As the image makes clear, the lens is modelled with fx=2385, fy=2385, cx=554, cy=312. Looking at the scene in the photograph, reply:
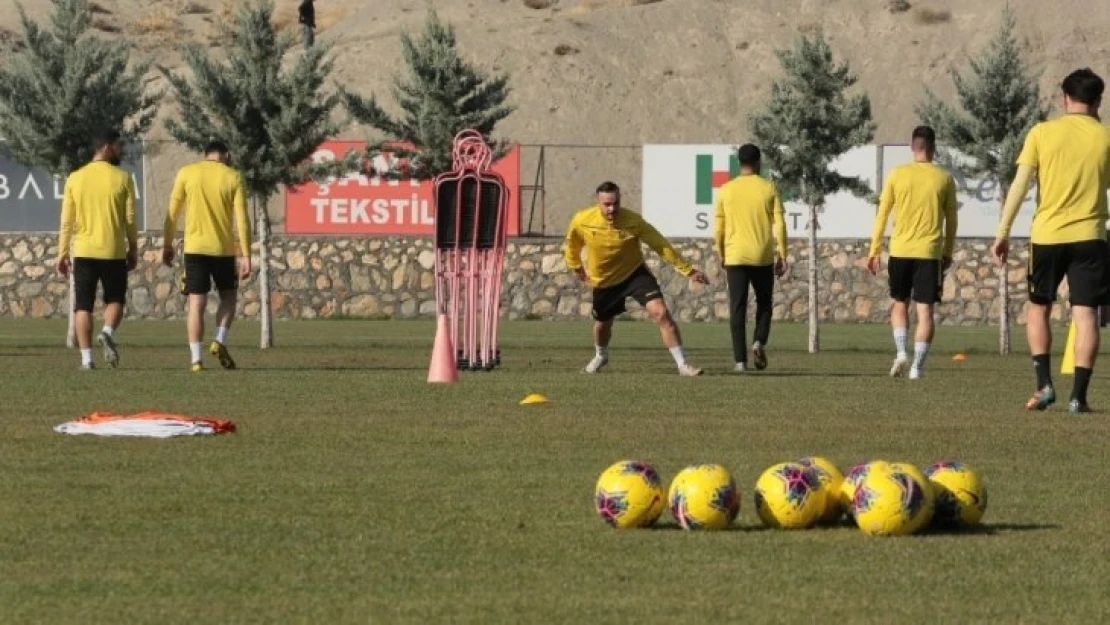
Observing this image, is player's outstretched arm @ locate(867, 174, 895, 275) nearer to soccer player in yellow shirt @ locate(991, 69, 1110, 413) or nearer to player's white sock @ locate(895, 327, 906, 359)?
player's white sock @ locate(895, 327, 906, 359)

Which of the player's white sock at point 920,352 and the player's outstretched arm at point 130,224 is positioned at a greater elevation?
the player's outstretched arm at point 130,224

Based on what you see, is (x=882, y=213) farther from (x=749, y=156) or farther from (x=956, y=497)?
(x=956, y=497)

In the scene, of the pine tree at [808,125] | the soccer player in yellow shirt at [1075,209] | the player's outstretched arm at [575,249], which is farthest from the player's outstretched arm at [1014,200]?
the pine tree at [808,125]

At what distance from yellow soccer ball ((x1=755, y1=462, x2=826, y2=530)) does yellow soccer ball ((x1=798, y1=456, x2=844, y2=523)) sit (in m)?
A: 0.04

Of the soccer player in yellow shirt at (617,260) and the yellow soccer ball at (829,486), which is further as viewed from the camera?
the soccer player in yellow shirt at (617,260)

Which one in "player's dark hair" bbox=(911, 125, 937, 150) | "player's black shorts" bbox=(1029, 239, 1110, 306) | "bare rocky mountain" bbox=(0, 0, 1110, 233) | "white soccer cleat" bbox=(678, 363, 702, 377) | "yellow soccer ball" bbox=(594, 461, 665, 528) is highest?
"bare rocky mountain" bbox=(0, 0, 1110, 233)

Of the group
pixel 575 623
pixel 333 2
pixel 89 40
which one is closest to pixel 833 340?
pixel 89 40

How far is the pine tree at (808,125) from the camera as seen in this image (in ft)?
113

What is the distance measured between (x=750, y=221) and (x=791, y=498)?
1267 centimetres

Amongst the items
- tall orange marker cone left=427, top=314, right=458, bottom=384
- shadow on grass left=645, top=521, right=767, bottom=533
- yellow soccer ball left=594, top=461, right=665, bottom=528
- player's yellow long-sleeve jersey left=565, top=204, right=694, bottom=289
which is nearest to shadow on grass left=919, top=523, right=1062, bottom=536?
shadow on grass left=645, top=521, right=767, bottom=533

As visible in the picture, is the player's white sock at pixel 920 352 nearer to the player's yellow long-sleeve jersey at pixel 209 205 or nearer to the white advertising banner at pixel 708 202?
the player's yellow long-sleeve jersey at pixel 209 205

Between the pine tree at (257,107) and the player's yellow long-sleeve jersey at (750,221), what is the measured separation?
463 inches

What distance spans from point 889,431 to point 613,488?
5.23 metres

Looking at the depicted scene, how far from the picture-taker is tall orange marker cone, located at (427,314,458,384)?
19609 millimetres
